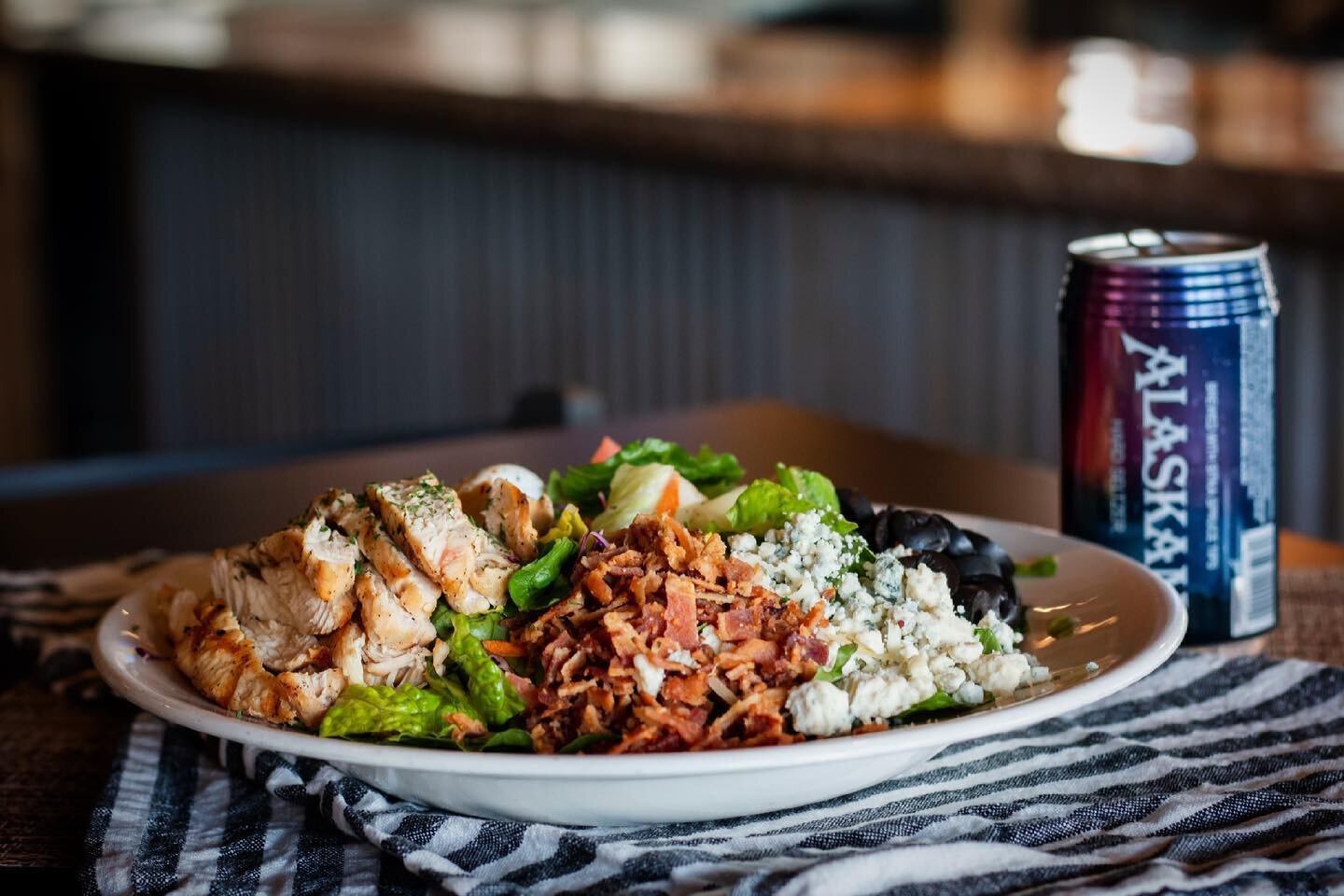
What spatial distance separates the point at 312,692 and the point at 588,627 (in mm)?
154

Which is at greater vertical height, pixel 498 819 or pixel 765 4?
pixel 765 4

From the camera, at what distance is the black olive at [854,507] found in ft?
3.51

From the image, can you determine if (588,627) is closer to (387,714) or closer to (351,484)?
(387,714)

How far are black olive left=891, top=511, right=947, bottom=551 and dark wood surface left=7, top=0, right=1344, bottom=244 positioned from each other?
4.43 ft

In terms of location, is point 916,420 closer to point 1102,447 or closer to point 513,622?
point 1102,447

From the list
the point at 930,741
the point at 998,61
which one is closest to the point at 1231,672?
the point at 930,741

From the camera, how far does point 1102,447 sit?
1.10 metres

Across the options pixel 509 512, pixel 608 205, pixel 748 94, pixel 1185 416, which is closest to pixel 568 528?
pixel 509 512

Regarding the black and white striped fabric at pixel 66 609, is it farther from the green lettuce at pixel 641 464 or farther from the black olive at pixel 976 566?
the black olive at pixel 976 566

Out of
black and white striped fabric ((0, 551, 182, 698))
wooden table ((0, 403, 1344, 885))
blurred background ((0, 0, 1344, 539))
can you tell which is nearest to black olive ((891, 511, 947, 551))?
wooden table ((0, 403, 1344, 885))

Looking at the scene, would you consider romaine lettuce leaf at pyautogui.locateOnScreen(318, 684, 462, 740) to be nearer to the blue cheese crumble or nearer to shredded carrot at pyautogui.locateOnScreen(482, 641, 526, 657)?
shredded carrot at pyautogui.locateOnScreen(482, 641, 526, 657)

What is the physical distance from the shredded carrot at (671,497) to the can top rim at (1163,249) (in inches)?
12.6

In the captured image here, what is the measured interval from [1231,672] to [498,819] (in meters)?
0.53

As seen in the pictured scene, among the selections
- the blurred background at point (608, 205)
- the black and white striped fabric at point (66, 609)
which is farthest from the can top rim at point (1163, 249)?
the blurred background at point (608, 205)
